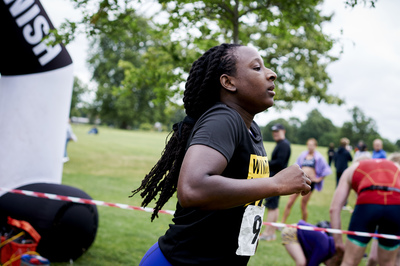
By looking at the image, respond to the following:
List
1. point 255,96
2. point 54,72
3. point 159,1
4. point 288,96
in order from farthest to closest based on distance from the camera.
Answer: point 288,96, point 54,72, point 159,1, point 255,96

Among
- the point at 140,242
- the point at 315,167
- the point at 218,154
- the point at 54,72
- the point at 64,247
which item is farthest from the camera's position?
the point at 315,167

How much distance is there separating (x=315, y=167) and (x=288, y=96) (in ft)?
25.4

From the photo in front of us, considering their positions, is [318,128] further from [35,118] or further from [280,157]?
[35,118]

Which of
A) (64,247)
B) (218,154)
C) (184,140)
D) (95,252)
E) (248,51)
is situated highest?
(248,51)

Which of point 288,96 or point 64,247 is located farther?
point 288,96

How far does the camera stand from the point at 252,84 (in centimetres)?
167

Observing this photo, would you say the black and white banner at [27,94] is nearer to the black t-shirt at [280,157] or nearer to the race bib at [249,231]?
the black t-shirt at [280,157]

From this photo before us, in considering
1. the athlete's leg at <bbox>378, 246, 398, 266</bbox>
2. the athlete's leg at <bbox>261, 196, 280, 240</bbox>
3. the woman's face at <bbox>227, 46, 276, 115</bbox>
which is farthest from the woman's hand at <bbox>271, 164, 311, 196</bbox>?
the athlete's leg at <bbox>261, 196, 280, 240</bbox>

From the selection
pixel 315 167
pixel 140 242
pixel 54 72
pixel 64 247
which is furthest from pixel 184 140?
pixel 315 167

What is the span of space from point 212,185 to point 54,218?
379 centimetres

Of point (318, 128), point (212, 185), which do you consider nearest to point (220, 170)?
point (212, 185)

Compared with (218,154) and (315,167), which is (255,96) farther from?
(315,167)

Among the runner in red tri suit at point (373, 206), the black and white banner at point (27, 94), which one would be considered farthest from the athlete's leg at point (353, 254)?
the black and white banner at point (27, 94)

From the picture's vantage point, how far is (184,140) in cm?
173
